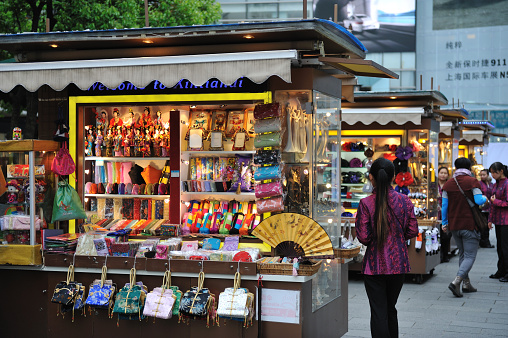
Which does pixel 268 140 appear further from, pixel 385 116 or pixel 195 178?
pixel 385 116

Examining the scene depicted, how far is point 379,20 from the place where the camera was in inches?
1849

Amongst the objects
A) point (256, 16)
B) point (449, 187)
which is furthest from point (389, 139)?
point (256, 16)

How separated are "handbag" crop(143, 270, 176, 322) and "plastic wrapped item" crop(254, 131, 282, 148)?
6.49 feet

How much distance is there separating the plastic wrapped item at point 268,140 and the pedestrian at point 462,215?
14.0 ft

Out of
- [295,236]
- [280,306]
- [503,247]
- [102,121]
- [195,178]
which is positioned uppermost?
[102,121]

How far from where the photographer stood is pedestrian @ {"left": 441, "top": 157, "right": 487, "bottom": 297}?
10.9 m

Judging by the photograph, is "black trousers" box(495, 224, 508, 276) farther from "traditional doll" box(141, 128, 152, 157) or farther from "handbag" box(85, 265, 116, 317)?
"handbag" box(85, 265, 116, 317)

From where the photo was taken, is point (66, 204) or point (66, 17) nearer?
point (66, 204)

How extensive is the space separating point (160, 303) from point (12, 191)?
2353 millimetres

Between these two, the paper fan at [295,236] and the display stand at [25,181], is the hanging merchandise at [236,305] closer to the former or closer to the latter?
the paper fan at [295,236]

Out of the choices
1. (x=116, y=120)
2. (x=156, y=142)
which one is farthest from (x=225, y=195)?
(x=116, y=120)

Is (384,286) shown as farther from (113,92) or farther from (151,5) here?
(151,5)

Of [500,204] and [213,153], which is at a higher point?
[213,153]

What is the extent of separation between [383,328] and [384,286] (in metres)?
0.38
